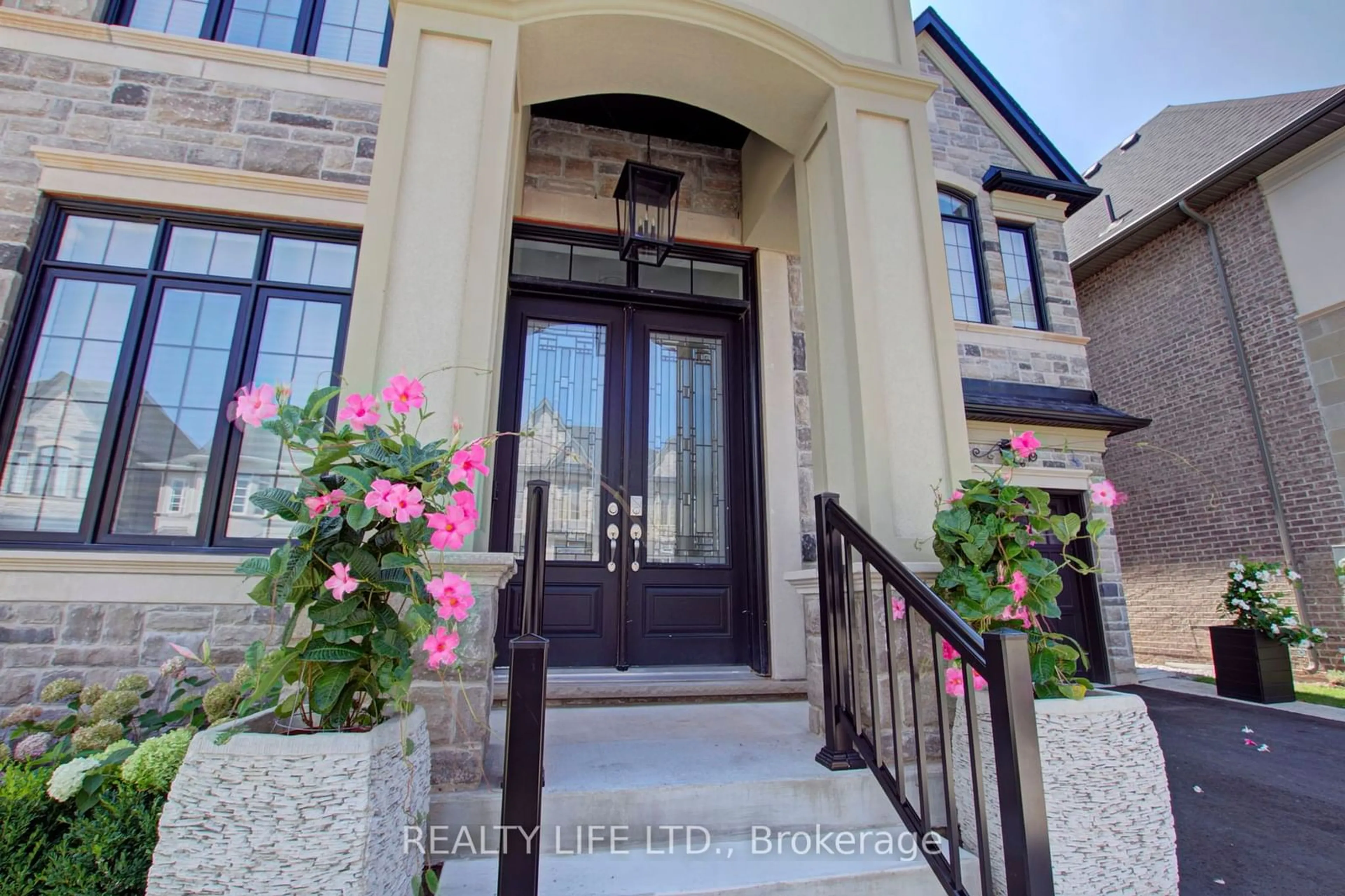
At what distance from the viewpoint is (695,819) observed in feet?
6.44

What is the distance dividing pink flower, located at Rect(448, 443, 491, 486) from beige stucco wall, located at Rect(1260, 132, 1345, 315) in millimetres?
8789

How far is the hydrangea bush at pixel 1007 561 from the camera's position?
2.01 m

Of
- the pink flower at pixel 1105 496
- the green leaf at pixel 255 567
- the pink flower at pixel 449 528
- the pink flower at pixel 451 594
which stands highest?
the pink flower at pixel 1105 496

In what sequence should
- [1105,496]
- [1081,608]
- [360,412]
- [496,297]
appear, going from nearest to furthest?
[360,412] → [1105,496] → [496,297] → [1081,608]

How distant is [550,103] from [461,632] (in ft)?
12.1

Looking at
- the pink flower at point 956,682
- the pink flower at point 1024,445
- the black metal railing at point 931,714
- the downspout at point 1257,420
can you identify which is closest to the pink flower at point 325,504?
the black metal railing at point 931,714

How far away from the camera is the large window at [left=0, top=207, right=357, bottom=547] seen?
9.41 ft

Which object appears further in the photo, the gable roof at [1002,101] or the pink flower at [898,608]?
the gable roof at [1002,101]

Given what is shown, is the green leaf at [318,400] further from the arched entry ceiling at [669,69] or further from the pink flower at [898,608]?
the arched entry ceiling at [669,69]

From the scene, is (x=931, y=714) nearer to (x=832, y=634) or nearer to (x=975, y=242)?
(x=832, y=634)

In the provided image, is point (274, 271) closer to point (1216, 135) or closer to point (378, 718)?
point (378, 718)

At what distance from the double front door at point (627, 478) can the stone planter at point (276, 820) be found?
7.40ft

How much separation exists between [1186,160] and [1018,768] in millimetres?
10879

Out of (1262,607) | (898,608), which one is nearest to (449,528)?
(898,608)
